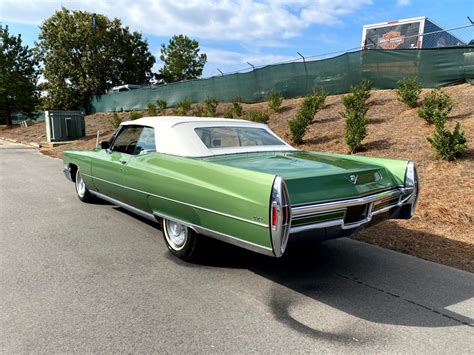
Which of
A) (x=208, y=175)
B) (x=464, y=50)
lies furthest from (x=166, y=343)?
(x=464, y=50)

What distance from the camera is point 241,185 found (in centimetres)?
327

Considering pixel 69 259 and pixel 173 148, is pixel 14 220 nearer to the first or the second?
pixel 69 259

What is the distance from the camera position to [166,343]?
2727 mm

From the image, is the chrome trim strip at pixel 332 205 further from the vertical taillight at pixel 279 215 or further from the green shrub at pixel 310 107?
the green shrub at pixel 310 107

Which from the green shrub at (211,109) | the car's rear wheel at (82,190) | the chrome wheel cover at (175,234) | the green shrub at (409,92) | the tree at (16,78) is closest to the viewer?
the chrome wheel cover at (175,234)

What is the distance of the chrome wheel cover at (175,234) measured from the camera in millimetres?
4223

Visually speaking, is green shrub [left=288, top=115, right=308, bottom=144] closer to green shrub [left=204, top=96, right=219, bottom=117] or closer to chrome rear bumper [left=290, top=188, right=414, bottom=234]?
green shrub [left=204, top=96, right=219, bottom=117]

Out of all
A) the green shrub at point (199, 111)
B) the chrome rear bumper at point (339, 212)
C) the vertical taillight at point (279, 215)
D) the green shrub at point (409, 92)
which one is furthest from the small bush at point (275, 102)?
the vertical taillight at point (279, 215)

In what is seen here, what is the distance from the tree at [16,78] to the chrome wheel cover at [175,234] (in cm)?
3478

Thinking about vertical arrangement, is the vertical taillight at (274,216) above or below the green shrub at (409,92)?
below

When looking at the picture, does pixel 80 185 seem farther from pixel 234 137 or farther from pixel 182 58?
pixel 182 58

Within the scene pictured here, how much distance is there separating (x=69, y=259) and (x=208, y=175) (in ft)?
6.03

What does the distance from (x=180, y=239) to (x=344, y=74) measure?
39.5 ft

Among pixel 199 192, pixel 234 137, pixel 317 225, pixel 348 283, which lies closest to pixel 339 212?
pixel 317 225
